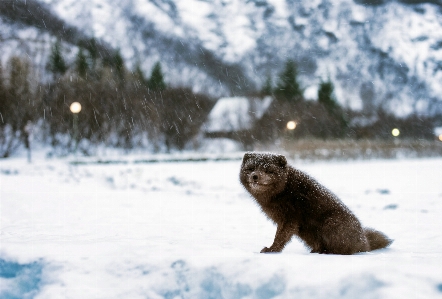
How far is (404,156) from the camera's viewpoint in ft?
75.3

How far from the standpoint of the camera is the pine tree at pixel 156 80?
Answer: 3562cm

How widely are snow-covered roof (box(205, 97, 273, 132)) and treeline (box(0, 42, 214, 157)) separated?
1.14m

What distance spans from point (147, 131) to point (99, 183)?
1910cm

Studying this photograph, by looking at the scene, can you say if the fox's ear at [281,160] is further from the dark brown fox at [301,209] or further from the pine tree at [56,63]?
the pine tree at [56,63]

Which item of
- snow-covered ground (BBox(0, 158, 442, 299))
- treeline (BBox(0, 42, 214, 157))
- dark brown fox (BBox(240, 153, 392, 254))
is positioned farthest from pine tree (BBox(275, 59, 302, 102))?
dark brown fox (BBox(240, 153, 392, 254))

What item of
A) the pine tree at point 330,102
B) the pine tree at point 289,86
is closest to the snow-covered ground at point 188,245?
the pine tree at point 330,102

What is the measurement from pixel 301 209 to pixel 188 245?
3.75ft

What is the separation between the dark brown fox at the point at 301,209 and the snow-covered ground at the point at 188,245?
21 cm

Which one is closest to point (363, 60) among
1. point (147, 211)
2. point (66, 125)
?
point (66, 125)

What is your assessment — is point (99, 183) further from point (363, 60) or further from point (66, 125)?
point (363, 60)

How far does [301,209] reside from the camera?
3838 millimetres

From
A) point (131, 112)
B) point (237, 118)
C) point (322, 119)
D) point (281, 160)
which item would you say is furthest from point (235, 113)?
point (281, 160)

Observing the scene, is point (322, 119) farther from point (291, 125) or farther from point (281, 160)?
point (281, 160)

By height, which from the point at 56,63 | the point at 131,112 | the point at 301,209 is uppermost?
the point at 56,63
